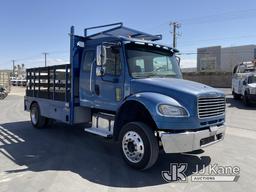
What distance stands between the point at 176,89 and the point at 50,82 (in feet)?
16.9

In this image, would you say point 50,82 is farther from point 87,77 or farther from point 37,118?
point 87,77

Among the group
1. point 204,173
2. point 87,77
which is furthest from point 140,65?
point 204,173

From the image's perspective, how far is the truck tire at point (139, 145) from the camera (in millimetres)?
5832

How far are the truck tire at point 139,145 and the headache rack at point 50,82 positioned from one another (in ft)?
9.61

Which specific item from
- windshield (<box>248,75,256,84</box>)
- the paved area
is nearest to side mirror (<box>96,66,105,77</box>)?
the paved area

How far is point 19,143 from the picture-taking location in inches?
332

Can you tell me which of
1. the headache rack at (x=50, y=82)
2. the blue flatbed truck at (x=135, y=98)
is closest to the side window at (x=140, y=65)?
the blue flatbed truck at (x=135, y=98)

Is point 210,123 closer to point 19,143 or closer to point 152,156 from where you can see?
point 152,156

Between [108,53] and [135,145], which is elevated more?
[108,53]

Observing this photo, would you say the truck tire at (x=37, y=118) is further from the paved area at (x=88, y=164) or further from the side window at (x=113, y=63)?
the side window at (x=113, y=63)

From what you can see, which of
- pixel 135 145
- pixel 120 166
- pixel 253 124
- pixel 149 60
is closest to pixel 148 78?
pixel 149 60

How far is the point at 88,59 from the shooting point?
812cm

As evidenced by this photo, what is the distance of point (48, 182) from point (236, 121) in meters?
9.38

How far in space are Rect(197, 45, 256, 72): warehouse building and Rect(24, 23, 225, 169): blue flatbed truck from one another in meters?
65.8
